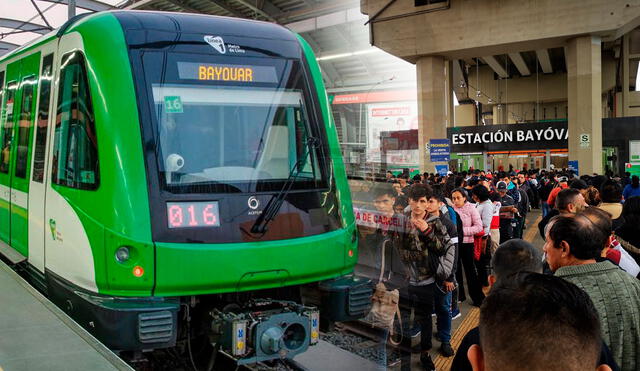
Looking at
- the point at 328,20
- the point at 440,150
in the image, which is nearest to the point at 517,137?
the point at 440,150

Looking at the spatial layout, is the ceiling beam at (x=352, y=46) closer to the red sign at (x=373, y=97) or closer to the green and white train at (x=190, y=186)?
the red sign at (x=373, y=97)

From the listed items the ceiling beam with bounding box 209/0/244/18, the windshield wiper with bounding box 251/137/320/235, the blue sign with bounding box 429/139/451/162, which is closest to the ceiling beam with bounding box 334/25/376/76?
the ceiling beam with bounding box 209/0/244/18

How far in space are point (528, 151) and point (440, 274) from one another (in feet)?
68.6

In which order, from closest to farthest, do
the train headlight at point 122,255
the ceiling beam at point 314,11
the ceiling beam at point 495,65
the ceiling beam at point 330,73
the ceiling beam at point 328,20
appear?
the train headlight at point 122,255 < the ceiling beam at point 314,11 < the ceiling beam at point 328,20 < the ceiling beam at point 330,73 < the ceiling beam at point 495,65

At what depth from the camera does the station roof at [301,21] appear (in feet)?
78.6

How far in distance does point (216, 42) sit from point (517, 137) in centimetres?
2250

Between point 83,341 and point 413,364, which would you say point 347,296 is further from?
point 83,341

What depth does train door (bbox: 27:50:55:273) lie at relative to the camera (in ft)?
19.1

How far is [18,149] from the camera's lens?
6.71 metres

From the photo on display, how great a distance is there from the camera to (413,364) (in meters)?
5.87

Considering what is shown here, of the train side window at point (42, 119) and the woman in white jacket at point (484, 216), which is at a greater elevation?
the train side window at point (42, 119)

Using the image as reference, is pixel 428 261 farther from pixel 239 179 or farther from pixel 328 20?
pixel 328 20

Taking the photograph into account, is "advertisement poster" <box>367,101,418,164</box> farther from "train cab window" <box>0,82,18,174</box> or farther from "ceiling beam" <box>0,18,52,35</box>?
"train cab window" <box>0,82,18,174</box>

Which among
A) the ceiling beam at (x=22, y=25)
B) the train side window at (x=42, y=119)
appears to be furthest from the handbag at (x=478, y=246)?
the ceiling beam at (x=22, y=25)
